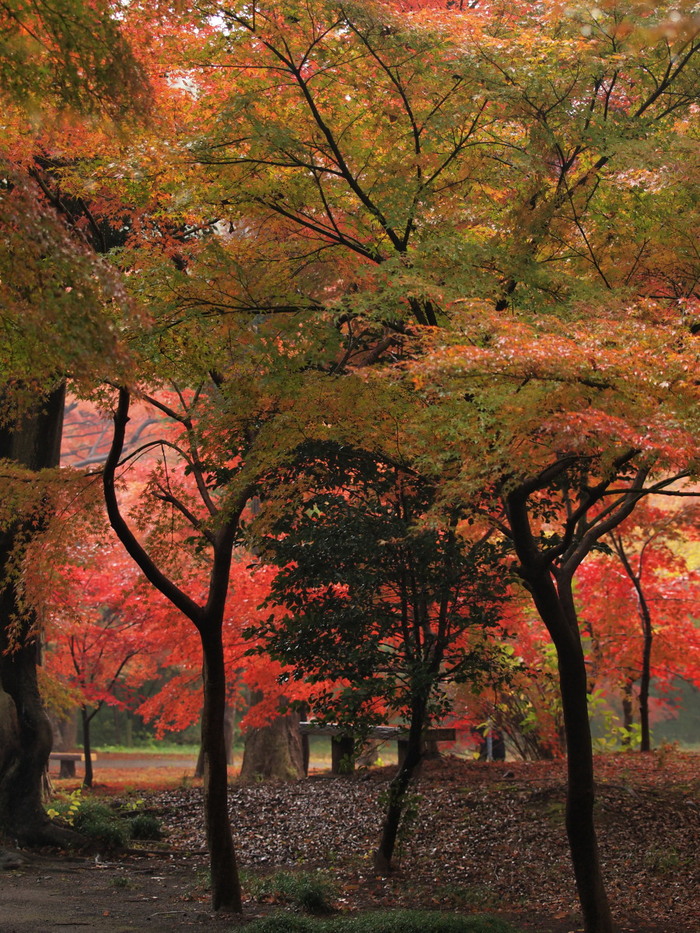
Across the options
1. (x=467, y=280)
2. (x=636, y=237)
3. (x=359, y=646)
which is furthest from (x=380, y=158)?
(x=359, y=646)

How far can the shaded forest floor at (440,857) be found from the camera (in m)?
7.75

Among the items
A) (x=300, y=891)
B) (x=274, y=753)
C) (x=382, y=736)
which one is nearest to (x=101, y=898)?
(x=300, y=891)

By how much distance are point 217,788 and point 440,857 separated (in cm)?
320

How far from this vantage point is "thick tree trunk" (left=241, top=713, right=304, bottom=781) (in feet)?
52.7

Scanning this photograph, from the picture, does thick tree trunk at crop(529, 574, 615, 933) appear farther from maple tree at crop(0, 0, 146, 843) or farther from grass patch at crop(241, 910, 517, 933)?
maple tree at crop(0, 0, 146, 843)

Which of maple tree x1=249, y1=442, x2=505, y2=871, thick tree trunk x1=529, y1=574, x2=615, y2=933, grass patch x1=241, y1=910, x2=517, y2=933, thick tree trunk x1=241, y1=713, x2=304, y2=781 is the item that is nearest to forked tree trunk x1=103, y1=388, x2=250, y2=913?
maple tree x1=249, y1=442, x2=505, y2=871

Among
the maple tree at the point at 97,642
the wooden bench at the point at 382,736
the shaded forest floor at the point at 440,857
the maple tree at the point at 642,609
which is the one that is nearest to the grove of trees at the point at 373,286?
the shaded forest floor at the point at 440,857

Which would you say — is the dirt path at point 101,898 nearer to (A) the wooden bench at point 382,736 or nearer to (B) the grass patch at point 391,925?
(B) the grass patch at point 391,925

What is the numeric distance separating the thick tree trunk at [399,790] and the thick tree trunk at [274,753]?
6813 millimetres

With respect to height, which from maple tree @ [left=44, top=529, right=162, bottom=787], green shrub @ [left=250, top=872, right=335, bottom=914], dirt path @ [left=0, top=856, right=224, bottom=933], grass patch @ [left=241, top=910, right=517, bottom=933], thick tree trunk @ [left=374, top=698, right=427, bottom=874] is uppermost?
maple tree @ [left=44, top=529, right=162, bottom=787]

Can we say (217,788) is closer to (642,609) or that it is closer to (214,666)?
(214,666)

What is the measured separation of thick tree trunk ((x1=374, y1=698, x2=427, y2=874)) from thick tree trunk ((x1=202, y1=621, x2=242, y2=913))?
1.87 meters

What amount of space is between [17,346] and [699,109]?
21.0 ft

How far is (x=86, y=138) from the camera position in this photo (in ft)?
25.1
